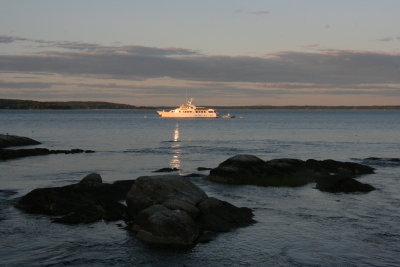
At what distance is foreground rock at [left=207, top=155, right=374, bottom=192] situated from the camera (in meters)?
29.9

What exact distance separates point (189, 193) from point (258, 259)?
238 inches

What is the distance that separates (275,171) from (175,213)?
15.7m

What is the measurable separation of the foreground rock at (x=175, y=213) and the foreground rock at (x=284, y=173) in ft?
28.5

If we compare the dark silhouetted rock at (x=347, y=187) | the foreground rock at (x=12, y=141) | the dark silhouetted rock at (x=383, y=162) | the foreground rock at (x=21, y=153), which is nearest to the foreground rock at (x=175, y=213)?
the dark silhouetted rock at (x=347, y=187)

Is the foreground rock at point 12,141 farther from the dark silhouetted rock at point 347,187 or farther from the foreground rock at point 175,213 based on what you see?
the dark silhouetted rock at point 347,187

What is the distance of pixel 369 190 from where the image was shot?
2748 centimetres

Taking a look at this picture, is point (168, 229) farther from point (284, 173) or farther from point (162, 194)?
point (284, 173)

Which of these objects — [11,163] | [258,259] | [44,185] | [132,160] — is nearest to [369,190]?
[258,259]

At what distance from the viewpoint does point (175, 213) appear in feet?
58.3

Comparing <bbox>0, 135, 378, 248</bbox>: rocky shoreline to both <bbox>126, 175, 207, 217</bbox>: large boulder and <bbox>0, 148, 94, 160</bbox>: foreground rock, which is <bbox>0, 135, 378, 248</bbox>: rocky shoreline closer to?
<bbox>126, 175, 207, 217</bbox>: large boulder

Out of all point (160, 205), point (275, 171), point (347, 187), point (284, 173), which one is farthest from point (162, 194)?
point (284, 173)

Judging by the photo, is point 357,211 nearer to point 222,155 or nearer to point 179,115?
point 222,155

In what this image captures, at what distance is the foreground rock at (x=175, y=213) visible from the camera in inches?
675

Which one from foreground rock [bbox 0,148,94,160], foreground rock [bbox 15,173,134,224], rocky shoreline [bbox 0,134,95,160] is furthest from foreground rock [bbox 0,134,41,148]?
foreground rock [bbox 15,173,134,224]
